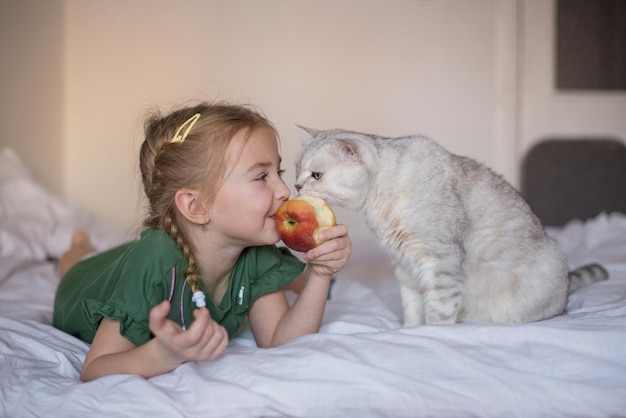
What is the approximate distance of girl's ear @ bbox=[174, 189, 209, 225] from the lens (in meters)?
1.58

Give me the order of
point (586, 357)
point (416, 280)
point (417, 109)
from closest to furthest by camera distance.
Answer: point (586, 357) → point (416, 280) → point (417, 109)

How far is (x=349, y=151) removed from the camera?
1.85 m

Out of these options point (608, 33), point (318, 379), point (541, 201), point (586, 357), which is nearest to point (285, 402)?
point (318, 379)

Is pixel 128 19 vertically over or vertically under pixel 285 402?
over

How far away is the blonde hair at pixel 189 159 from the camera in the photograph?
5.14 ft

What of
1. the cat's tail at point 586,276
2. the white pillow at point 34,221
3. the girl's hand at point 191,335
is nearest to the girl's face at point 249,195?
the girl's hand at point 191,335

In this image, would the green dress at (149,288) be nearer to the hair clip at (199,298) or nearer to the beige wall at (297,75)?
the hair clip at (199,298)

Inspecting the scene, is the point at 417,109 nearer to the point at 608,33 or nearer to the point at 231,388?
the point at 608,33

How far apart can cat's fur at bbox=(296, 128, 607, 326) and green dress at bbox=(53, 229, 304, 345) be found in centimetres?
27

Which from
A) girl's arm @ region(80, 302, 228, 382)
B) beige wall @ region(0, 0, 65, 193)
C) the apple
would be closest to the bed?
girl's arm @ region(80, 302, 228, 382)

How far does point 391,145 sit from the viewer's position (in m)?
1.89

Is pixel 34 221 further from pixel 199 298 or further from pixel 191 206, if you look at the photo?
pixel 199 298

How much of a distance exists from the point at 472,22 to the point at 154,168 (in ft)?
11.0

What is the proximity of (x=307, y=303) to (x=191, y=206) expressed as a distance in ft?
1.35
